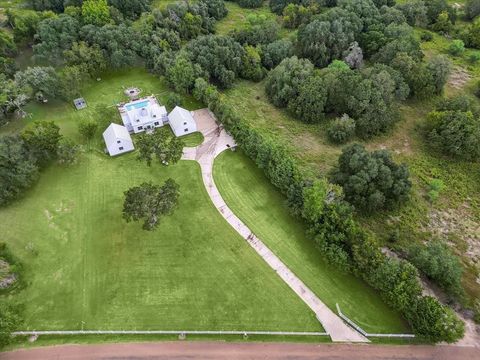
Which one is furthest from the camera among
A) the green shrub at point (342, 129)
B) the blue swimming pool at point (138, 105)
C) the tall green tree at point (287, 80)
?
the tall green tree at point (287, 80)

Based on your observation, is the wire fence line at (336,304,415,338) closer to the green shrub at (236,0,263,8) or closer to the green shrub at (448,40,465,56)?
the green shrub at (448,40,465,56)

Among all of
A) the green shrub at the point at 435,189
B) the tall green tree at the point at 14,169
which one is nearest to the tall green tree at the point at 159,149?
the tall green tree at the point at 14,169

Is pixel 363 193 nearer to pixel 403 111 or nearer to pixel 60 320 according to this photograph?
pixel 403 111

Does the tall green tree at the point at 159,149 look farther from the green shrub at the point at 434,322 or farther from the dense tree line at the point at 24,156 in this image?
the green shrub at the point at 434,322

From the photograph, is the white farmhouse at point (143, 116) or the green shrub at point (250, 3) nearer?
the white farmhouse at point (143, 116)

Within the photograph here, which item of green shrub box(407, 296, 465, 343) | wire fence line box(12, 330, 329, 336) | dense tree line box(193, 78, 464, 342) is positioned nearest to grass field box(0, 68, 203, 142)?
dense tree line box(193, 78, 464, 342)

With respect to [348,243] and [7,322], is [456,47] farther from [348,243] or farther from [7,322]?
[7,322]

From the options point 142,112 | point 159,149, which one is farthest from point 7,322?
point 142,112
